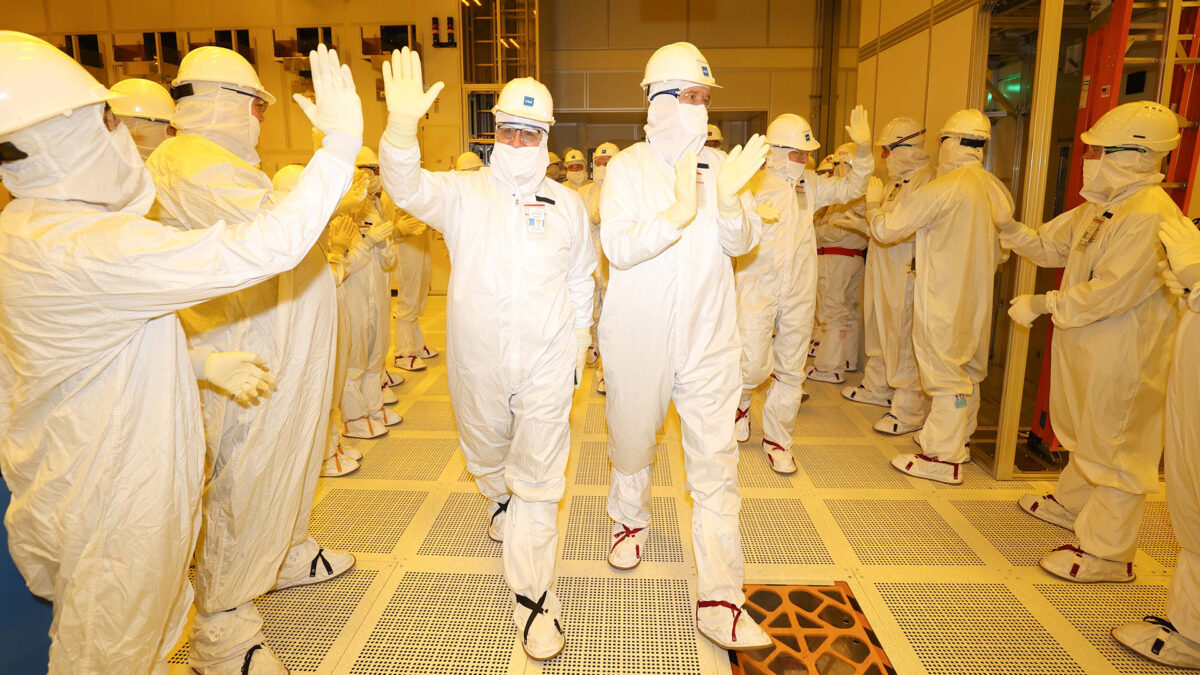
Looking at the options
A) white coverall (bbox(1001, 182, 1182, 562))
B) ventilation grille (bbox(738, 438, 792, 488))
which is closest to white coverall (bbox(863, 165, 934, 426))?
ventilation grille (bbox(738, 438, 792, 488))

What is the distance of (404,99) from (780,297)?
2682 millimetres

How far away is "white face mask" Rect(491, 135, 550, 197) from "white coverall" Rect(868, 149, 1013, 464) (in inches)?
110

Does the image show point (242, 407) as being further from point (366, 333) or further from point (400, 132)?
point (366, 333)

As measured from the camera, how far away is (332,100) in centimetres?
185

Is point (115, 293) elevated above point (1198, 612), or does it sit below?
above

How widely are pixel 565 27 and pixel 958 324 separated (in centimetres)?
979

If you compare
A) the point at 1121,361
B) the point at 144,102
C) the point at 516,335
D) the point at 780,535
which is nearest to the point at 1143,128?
the point at 1121,361

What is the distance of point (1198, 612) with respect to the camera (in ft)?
8.00

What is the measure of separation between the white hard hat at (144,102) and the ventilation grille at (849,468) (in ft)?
13.4

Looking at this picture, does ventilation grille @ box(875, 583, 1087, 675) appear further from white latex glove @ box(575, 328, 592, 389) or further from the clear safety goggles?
the clear safety goggles

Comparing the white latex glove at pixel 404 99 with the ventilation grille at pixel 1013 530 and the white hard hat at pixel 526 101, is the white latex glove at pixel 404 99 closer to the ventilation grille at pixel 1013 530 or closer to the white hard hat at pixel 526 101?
the white hard hat at pixel 526 101

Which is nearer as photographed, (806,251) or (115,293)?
(115,293)

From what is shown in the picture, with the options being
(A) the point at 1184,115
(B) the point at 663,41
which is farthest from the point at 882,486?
(B) the point at 663,41

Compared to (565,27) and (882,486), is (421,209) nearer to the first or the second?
(882,486)
